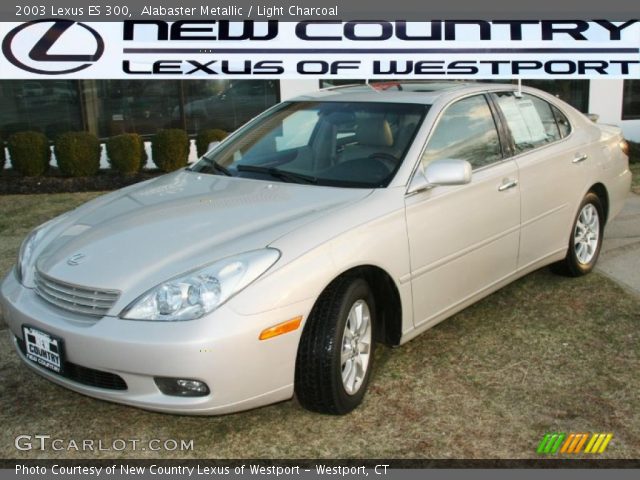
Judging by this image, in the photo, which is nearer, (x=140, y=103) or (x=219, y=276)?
(x=219, y=276)

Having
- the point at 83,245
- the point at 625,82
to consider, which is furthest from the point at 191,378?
the point at 625,82

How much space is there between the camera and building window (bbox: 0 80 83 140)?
437 inches

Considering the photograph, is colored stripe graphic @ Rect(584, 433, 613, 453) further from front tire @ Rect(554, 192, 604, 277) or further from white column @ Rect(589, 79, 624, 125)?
white column @ Rect(589, 79, 624, 125)

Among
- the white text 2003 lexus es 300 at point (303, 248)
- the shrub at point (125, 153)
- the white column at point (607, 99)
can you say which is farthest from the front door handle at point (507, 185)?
the white column at point (607, 99)

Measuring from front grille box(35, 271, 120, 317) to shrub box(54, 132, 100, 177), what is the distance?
7063 mm

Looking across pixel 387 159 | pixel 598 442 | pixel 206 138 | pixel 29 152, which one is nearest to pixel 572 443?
pixel 598 442

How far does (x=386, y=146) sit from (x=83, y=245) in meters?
1.74

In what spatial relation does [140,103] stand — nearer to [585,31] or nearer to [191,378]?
[585,31]

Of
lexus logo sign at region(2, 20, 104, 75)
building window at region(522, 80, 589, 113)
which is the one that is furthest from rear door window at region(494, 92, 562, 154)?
building window at region(522, 80, 589, 113)

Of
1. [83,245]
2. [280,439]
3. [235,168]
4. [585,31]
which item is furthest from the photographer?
[585,31]

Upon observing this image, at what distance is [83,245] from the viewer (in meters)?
3.62

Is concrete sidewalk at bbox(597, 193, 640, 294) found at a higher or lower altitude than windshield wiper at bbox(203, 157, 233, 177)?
lower

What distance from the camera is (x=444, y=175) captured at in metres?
3.77

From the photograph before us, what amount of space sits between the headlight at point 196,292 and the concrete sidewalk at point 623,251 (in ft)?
11.0
